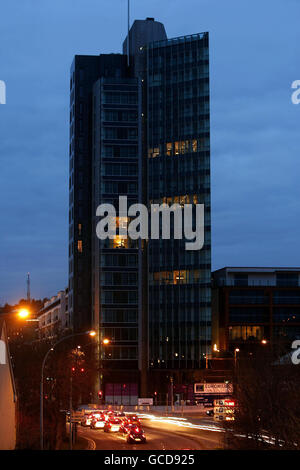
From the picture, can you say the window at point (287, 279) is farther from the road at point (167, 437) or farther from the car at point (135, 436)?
the car at point (135, 436)

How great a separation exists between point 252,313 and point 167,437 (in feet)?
257

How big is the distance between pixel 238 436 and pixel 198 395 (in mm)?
10224

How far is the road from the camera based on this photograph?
2302 inches

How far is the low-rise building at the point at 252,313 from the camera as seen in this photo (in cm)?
14400

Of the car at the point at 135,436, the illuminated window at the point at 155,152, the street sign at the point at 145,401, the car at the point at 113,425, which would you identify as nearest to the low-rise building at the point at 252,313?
the street sign at the point at 145,401

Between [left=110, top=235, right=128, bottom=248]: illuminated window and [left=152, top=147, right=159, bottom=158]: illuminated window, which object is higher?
[left=152, top=147, right=159, bottom=158]: illuminated window

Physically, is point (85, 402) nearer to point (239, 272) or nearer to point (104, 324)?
point (104, 324)

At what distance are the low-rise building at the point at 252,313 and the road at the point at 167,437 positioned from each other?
52.3m

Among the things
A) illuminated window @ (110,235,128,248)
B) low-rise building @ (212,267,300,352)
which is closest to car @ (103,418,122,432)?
low-rise building @ (212,267,300,352)

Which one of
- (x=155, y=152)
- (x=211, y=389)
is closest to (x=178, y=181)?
(x=155, y=152)

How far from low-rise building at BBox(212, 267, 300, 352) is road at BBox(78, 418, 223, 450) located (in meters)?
52.3

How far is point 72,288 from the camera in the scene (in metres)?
154

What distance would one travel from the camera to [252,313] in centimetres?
14525

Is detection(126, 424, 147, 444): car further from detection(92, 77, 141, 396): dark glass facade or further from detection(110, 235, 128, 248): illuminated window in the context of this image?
detection(110, 235, 128, 248): illuminated window
